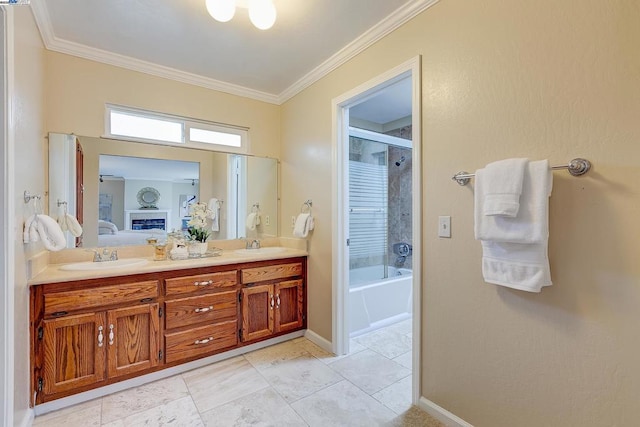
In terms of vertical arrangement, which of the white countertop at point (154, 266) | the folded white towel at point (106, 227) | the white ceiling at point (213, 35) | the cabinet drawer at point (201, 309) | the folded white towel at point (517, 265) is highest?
the white ceiling at point (213, 35)

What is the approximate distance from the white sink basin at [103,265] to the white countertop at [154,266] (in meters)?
0.05

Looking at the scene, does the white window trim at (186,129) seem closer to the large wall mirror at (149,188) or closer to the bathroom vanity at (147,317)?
the large wall mirror at (149,188)

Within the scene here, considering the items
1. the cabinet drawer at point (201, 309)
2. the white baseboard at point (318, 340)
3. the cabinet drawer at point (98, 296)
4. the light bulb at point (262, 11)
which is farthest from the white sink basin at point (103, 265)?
the light bulb at point (262, 11)

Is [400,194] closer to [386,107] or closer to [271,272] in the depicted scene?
[386,107]

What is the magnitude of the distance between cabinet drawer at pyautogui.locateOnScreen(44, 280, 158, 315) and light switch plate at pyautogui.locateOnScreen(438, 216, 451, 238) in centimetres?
195

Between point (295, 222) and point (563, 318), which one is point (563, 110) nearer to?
point (563, 318)

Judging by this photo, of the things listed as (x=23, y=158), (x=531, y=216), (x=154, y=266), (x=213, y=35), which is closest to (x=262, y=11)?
(x=213, y=35)

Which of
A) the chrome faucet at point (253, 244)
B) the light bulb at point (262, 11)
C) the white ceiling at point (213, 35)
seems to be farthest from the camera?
the chrome faucet at point (253, 244)

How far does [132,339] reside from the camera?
2010mm

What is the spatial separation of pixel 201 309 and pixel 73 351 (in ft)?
2.52

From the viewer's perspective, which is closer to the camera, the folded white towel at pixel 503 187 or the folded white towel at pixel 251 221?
the folded white towel at pixel 503 187

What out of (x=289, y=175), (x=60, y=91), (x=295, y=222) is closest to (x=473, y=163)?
(x=295, y=222)

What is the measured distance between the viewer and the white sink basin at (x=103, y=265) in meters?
2.02

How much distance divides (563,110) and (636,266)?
654 millimetres
